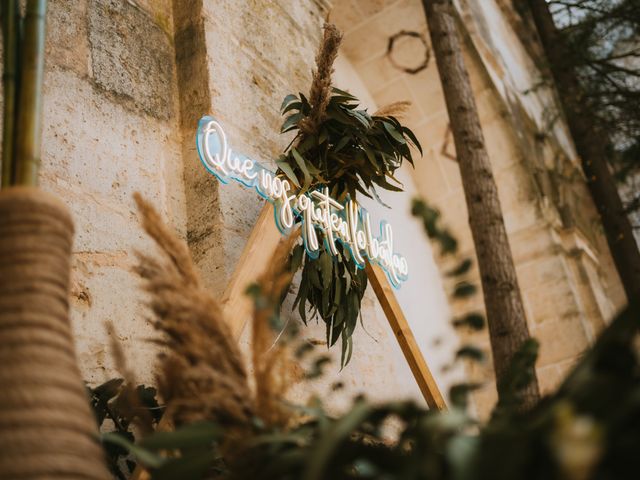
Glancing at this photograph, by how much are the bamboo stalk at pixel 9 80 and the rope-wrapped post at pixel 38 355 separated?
0.09m

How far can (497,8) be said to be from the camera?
6172mm

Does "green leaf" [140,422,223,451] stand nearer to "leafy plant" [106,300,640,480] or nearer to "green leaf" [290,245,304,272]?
"leafy plant" [106,300,640,480]

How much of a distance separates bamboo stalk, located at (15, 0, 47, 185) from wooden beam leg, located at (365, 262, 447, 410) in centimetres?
151

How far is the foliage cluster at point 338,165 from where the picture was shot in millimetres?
2143

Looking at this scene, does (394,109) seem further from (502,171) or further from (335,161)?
(502,171)

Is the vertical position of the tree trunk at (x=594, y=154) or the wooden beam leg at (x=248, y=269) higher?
the tree trunk at (x=594, y=154)

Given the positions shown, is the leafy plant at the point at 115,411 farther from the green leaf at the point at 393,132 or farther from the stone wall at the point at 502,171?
the stone wall at the point at 502,171

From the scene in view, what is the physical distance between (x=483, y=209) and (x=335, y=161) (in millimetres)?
675

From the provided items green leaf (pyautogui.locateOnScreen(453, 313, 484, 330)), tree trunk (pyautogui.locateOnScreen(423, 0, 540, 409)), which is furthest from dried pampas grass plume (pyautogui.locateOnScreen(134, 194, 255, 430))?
tree trunk (pyautogui.locateOnScreen(423, 0, 540, 409))

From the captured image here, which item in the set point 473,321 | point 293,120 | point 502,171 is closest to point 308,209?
point 293,120

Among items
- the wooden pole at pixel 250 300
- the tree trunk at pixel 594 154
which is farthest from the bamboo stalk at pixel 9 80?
the tree trunk at pixel 594 154

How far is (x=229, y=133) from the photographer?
2.32 metres

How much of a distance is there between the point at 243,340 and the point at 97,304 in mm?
532

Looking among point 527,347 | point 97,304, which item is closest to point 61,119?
point 97,304
